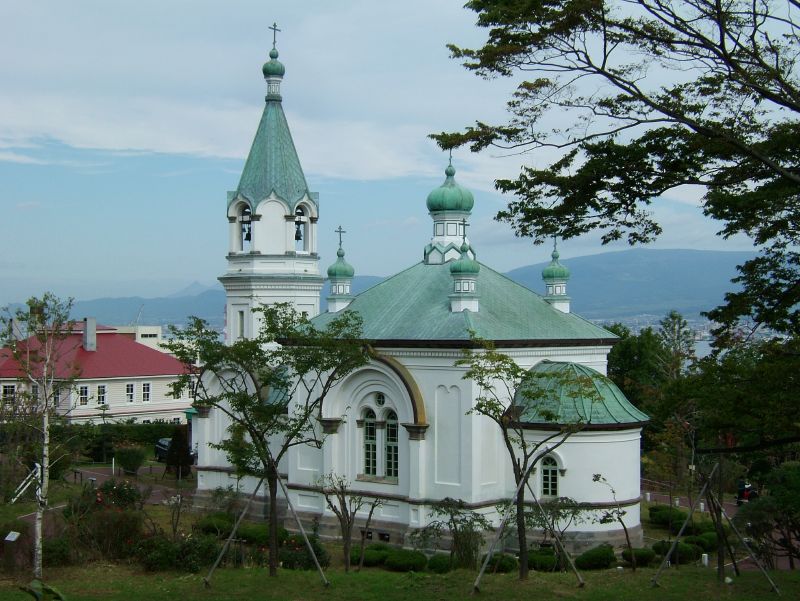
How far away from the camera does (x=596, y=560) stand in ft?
79.3

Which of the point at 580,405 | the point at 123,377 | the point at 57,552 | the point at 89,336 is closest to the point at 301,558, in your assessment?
the point at 57,552

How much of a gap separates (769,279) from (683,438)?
16.0m

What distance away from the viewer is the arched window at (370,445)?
97.1 feet

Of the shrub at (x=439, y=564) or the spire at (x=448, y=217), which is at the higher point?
the spire at (x=448, y=217)

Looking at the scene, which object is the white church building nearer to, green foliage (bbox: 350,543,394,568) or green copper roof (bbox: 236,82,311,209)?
green copper roof (bbox: 236,82,311,209)

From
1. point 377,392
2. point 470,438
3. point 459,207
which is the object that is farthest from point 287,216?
point 470,438

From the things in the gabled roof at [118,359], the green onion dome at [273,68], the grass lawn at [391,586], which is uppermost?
the green onion dome at [273,68]

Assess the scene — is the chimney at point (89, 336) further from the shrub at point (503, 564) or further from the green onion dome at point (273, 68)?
the shrub at point (503, 564)

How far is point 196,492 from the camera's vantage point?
3569cm

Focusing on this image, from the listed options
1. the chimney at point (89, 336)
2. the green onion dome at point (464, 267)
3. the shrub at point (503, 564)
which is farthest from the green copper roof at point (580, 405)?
the chimney at point (89, 336)

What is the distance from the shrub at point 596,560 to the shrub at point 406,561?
146 inches

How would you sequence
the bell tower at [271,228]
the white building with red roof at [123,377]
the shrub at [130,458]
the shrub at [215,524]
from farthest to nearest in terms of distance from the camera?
the white building with red roof at [123,377], the shrub at [130,458], the bell tower at [271,228], the shrub at [215,524]

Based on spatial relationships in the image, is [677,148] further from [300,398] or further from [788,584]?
[300,398]

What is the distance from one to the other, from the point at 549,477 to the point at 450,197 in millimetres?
9965
